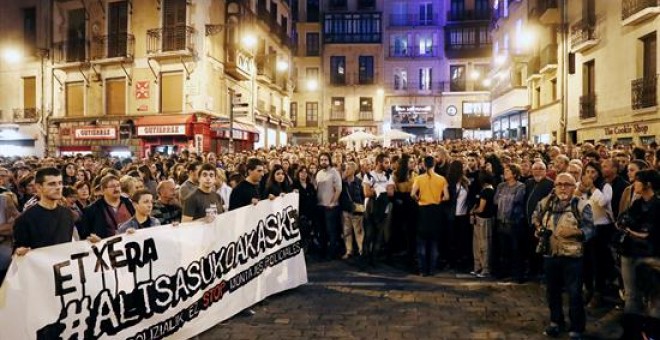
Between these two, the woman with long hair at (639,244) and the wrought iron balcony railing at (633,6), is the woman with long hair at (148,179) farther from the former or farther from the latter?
the wrought iron balcony railing at (633,6)

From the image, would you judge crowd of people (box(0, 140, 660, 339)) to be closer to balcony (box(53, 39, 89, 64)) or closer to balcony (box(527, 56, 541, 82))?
balcony (box(53, 39, 89, 64))

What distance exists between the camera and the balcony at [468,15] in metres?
50.8

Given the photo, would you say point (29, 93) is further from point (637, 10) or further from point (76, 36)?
point (637, 10)

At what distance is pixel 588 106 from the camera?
23.3m

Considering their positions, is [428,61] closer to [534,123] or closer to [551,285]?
[534,123]

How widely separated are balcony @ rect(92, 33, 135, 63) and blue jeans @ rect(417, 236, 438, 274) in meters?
21.4

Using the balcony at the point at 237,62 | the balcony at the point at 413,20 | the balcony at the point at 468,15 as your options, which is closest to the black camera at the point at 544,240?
the balcony at the point at 237,62

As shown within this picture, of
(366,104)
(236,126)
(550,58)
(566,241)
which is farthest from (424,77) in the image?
(566,241)

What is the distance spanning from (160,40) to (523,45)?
19640 millimetres

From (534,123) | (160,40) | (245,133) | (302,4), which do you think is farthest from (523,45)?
(302,4)

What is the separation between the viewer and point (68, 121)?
28812 mm

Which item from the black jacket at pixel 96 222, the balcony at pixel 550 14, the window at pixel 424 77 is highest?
the window at pixel 424 77

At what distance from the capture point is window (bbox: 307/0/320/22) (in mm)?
51781

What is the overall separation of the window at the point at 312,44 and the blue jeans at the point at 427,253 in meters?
43.7
